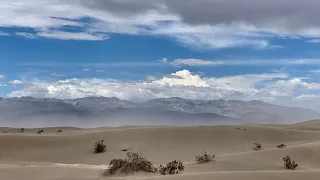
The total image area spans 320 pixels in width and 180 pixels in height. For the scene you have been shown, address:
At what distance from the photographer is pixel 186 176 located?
40.1 feet

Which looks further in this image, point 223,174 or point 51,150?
point 51,150

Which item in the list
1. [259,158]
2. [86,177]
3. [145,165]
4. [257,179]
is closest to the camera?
[257,179]

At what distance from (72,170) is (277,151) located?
10.9 meters

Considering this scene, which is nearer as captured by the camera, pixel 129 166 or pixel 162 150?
pixel 129 166

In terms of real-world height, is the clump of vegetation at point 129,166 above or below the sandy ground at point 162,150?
below

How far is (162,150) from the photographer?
28906 millimetres

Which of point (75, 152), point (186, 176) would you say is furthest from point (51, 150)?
point (186, 176)

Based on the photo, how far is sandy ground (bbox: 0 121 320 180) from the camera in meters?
16.3

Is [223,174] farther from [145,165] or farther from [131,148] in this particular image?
[131,148]

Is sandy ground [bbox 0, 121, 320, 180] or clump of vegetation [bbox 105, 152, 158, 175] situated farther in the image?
sandy ground [bbox 0, 121, 320, 180]

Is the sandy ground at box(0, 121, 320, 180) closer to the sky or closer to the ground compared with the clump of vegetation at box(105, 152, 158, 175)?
closer to the sky

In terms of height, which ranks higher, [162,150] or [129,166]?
[162,150]

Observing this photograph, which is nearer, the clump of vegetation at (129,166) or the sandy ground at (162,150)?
the clump of vegetation at (129,166)

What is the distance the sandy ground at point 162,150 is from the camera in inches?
643
